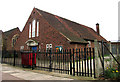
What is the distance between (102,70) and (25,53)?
7.28 meters

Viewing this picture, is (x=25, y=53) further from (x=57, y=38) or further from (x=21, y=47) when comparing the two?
(x=21, y=47)

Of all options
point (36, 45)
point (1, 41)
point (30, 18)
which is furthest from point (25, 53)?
point (1, 41)

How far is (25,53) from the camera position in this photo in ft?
33.9

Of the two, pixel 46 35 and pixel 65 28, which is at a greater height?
pixel 65 28

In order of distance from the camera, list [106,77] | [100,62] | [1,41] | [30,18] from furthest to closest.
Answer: [1,41] < [30,18] < [100,62] < [106,77]

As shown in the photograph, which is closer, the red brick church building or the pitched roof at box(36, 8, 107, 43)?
the red brick church building

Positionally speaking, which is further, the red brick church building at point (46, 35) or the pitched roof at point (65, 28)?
the pitched roof at point (65, 28)

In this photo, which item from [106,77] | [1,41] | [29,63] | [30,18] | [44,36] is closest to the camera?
[106,77]

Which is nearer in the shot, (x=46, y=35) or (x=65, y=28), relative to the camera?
(x=46, y=35)

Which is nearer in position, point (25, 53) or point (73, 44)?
point (25, 53)

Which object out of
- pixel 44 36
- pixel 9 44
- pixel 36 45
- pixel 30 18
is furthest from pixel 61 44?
pixel 9 44

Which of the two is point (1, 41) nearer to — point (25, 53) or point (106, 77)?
point (25, 53)

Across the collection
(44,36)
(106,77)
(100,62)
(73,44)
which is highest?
(44,36)

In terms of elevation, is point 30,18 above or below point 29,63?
above
